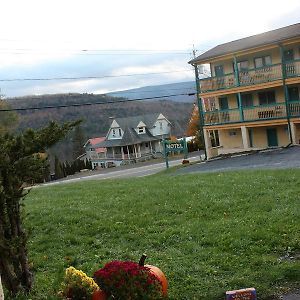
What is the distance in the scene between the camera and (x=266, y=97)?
36312 mm

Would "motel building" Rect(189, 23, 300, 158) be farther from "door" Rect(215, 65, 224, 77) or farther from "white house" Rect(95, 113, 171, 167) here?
"white house" Rect(95, 113, 171, 167)

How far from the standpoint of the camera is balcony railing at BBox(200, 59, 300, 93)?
33125 mm

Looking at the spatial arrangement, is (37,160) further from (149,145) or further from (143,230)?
(149,145)

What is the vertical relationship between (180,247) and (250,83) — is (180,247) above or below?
below

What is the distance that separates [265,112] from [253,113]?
106 cm

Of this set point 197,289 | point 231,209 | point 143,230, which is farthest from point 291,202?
point 197,289

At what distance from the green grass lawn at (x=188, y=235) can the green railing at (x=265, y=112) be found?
19855mm

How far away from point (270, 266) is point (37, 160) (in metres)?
3.87

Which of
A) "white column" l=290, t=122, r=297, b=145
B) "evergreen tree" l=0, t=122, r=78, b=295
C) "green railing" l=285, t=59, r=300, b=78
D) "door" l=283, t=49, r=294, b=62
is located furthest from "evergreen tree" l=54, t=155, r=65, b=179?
"evergreen tree" l=0, t=122, r=78, b=295

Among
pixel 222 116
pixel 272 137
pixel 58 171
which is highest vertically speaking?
pixel 222 116

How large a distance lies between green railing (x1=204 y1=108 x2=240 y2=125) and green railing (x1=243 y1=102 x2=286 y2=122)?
90 centimetres

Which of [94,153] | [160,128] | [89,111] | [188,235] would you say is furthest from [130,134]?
[188,235]

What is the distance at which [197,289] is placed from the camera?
6.87 m

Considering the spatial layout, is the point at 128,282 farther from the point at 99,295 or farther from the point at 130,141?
the point at 130,141
